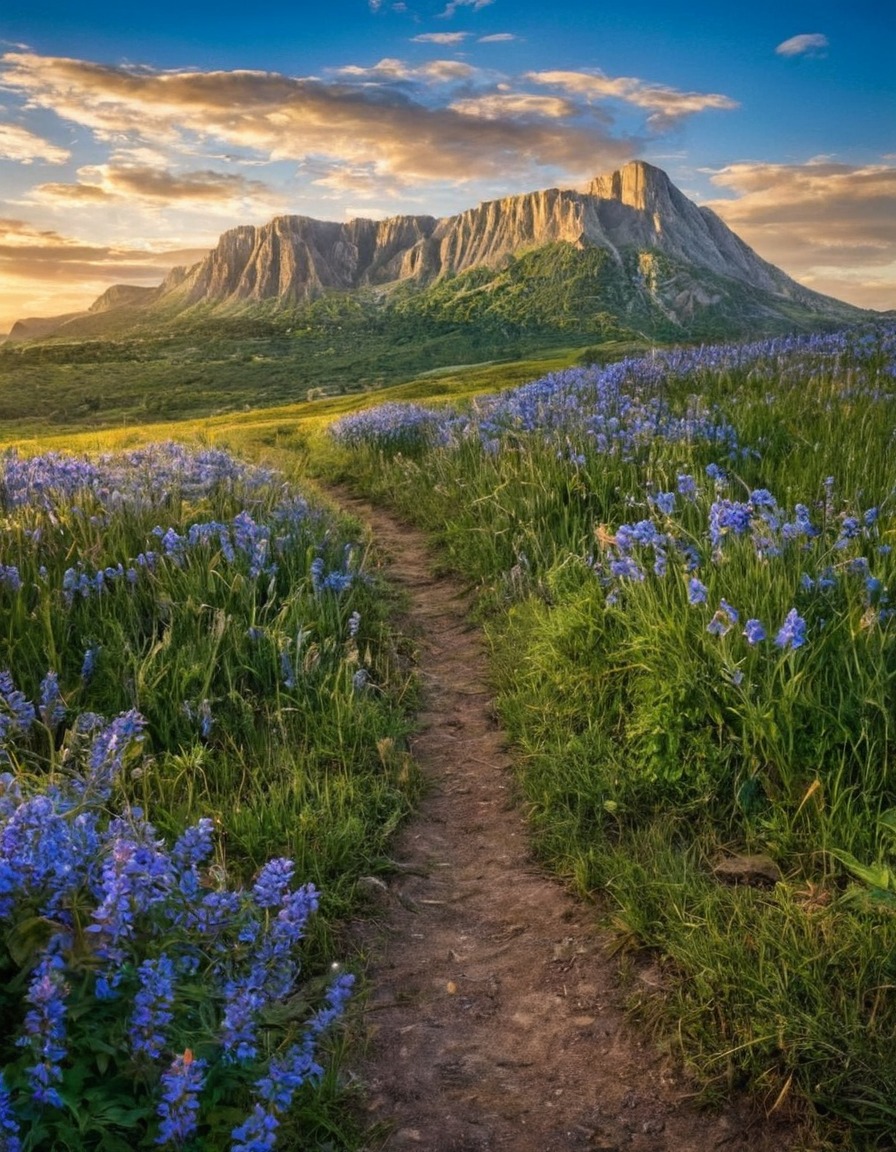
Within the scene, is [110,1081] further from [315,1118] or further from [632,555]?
[632,555]

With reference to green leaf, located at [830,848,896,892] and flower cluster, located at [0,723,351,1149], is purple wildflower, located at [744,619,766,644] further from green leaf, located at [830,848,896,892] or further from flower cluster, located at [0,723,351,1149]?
flower cluster, located at [0,723,351,1149]

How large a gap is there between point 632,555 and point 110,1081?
3829 millimetres

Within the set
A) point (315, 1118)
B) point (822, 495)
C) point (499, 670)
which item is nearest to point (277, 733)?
point (499, 670)

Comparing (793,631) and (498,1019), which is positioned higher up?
(793,631)

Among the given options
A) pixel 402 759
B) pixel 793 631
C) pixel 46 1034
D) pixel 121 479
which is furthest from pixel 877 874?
pixel 121 479

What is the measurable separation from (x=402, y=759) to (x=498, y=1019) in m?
1.71

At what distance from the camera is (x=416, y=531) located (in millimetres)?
10156

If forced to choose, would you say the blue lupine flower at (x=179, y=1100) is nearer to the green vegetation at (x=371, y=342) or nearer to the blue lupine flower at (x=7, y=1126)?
the blue lupine flower at (x=7, y=1126)

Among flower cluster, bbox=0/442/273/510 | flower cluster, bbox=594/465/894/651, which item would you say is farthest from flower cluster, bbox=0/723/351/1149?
flower cluster, bbox=0/442/273/510

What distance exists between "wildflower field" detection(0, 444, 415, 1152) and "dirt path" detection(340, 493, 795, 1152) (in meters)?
0.23

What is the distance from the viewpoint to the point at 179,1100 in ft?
5.93

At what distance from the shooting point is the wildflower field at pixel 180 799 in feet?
6.17

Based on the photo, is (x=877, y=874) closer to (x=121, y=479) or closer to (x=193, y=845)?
(x=193, y=845)

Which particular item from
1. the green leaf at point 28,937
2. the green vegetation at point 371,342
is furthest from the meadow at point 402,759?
the green vegetation at point 371,342
